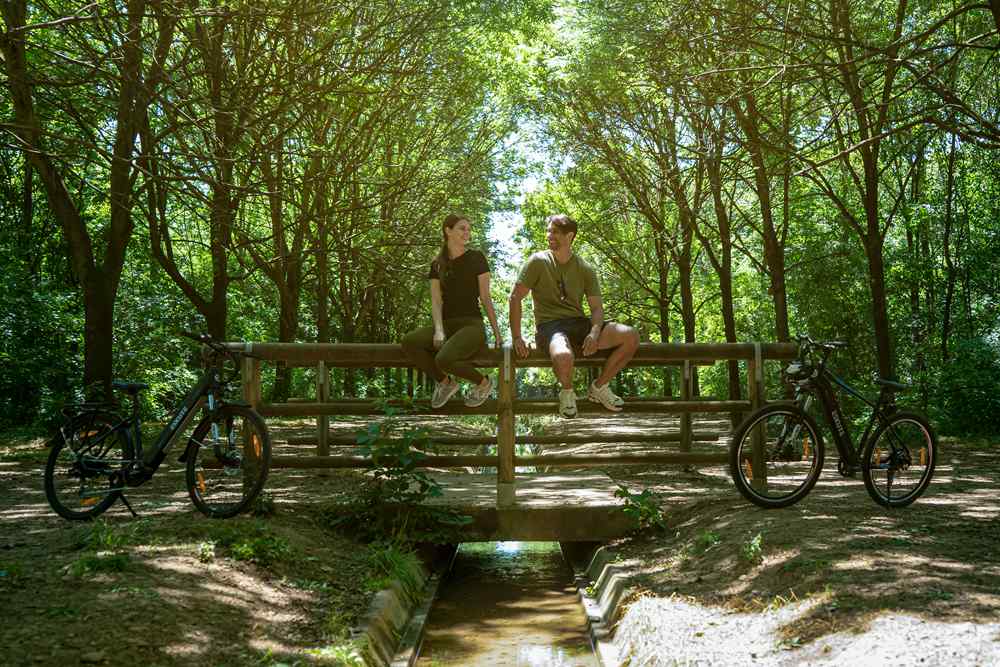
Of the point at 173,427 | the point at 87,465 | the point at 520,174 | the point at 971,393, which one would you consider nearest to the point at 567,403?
the point at 173,427

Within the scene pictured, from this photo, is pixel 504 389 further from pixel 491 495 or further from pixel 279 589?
pixel 279 589

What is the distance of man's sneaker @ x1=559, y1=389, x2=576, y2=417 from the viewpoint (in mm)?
7363

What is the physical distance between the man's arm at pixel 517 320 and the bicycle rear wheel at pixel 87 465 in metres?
3.25

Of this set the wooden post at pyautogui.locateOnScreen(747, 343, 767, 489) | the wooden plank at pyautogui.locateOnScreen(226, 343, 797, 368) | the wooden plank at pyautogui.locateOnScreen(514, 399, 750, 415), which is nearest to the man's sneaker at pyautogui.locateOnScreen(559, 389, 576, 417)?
the wooden plank at pyautogui.locateOnScreen(514, 399, 750, 415)

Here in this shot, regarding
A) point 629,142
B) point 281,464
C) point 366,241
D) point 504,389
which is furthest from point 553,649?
point 629,142

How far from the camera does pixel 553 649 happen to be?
5789mm

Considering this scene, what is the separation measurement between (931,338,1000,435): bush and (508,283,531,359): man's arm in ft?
37.3

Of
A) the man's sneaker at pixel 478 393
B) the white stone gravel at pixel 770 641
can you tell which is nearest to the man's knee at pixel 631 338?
the man's sneaker at pixel 478 393

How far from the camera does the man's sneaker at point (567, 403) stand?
736cm

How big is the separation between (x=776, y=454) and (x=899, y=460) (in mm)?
964

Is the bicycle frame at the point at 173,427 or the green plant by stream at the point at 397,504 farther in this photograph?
the green plant by stream at the point at 397,504

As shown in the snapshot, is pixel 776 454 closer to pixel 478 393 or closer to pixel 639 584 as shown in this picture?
pixel 639 584

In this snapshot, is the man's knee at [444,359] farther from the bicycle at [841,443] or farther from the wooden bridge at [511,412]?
the bicycle at [841,443]

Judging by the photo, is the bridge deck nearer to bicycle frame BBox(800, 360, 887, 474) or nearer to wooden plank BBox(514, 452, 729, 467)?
wooden plank BBox(514, 452, 729, 467)
